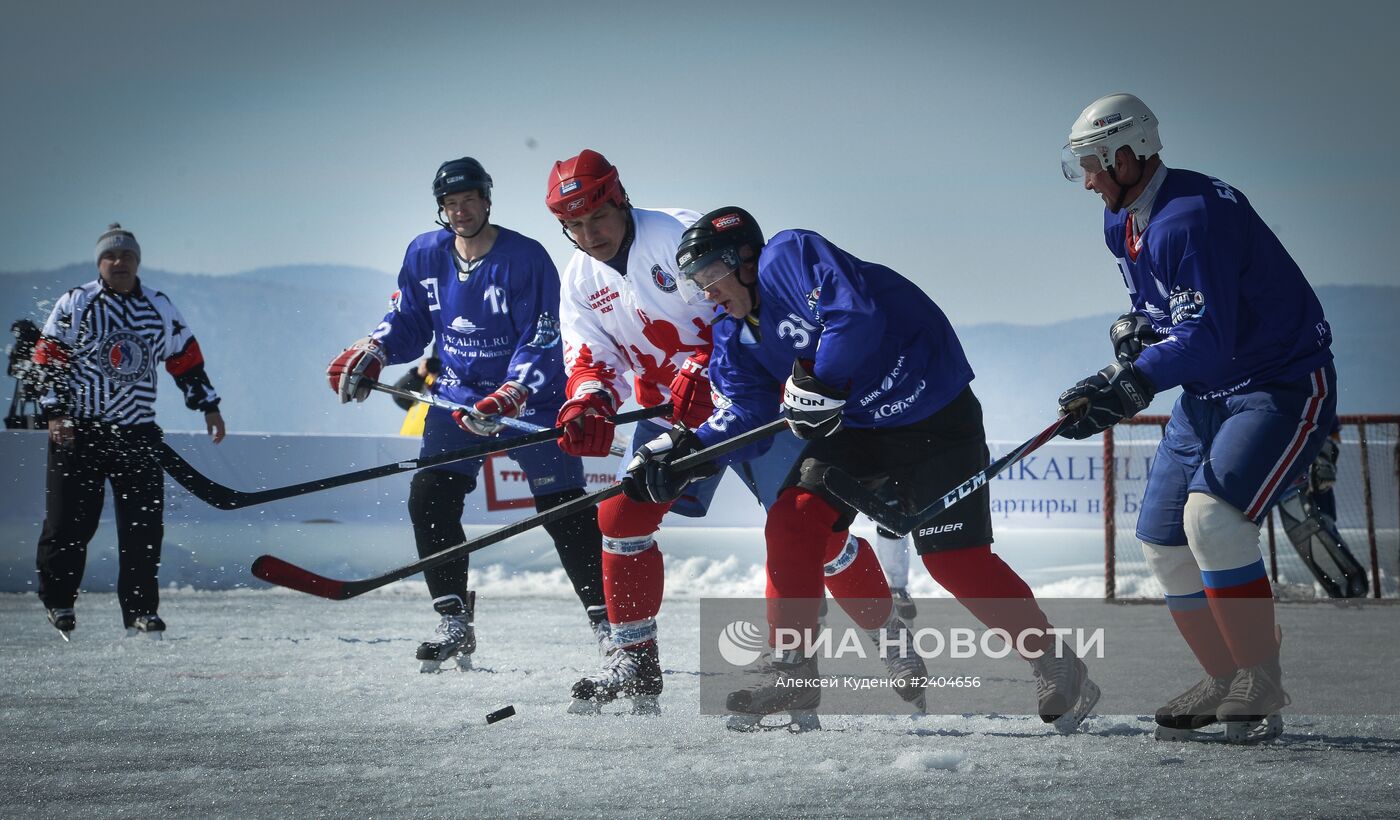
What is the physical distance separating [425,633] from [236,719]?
205cm

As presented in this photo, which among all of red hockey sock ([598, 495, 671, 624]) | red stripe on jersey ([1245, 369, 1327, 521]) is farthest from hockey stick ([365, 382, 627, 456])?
red stripe on jersey ([1245, 369, 1327, 521])

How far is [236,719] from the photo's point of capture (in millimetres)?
3186

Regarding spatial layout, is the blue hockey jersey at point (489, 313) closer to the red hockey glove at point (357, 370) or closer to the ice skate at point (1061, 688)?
the red hockey glove at point (357, 370)

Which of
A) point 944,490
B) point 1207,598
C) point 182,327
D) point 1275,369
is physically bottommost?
point 1207,598

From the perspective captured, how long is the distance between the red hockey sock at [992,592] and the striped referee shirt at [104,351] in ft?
11.2

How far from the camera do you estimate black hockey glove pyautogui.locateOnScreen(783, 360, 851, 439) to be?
9.51 feet

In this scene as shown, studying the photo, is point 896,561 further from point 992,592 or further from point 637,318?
point 992,592

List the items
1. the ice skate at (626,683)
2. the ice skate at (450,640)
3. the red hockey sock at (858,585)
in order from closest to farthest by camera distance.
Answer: the ice skate at (626,683)
the red hockey sock at (858,585)
the ice skate at (450,640)

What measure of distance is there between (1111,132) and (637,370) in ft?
4.69

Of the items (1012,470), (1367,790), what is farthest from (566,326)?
(1012,470)

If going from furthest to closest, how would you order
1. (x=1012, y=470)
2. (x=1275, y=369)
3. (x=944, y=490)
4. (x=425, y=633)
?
1. (x=1012, y=470)
2. (x=425, y=633)
3. (x=944, y=490)
4. (x=1275, y=369)

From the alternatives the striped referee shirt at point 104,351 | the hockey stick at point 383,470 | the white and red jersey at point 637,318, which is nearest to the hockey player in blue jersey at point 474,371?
the hockey stick at point 383,470

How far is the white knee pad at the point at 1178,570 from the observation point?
306 cm

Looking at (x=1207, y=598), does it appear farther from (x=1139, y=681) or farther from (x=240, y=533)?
(x=240, y=533)
